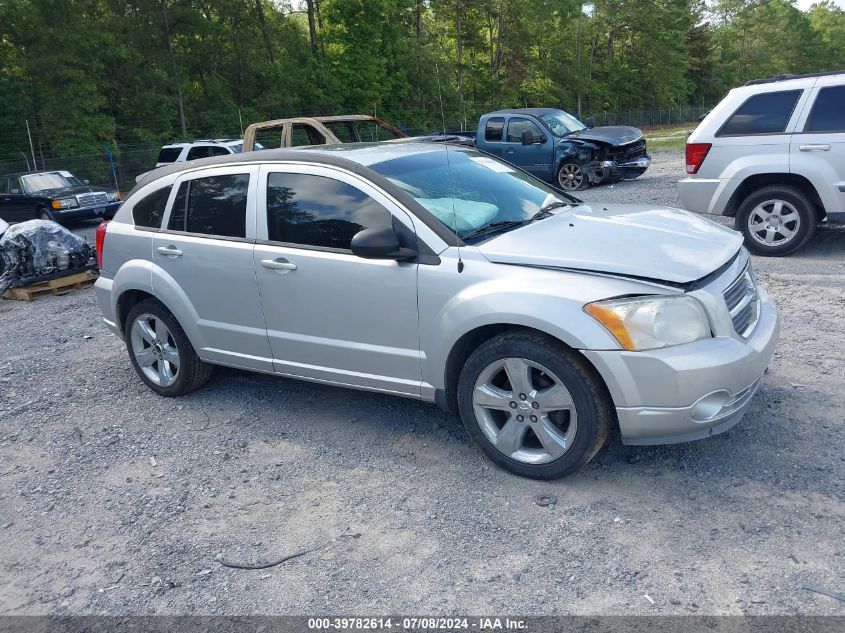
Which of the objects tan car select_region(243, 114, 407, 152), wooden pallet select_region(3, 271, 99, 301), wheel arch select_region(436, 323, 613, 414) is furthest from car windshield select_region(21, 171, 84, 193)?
wheel arch select_region(436, 323, 613, 414)

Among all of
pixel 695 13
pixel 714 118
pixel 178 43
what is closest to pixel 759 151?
pixel 714 118

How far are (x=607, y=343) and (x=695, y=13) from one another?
85080 millimetres

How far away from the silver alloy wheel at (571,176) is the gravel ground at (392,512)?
11203 mm

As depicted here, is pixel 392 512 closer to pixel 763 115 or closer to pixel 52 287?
pixel 763 115

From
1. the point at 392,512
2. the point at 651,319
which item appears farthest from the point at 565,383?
the point at 392,512

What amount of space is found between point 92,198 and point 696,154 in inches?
536

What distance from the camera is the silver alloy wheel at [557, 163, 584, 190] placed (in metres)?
16.1

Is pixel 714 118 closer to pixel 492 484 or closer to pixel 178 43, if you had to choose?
pixel 492 484

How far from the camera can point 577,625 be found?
9.09 feet

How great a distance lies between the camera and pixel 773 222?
809 cm

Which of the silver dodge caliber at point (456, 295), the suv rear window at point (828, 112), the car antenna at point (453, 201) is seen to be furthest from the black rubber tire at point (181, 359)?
the suv rear window at point (828, 112)

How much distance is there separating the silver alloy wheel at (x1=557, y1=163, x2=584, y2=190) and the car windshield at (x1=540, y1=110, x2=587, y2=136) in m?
0.82

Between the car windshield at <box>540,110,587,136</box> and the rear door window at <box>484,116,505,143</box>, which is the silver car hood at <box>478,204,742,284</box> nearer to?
the car windshield at <box>540,110,587,136</box>

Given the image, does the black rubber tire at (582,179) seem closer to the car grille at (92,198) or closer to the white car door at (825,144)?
the white car door at (825,144)
